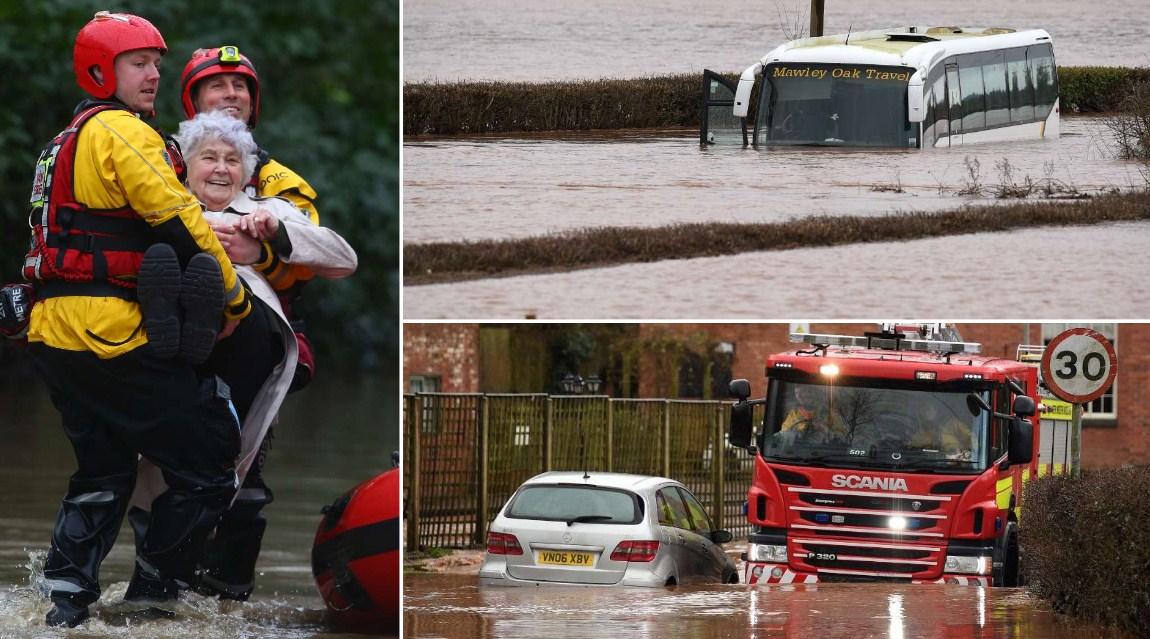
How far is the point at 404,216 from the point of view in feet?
28.0

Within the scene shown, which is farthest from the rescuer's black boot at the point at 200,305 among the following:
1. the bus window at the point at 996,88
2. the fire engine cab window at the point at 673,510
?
the fire engine cab window at the point at 673,510

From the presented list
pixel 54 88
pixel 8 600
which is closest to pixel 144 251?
pixel 8 600

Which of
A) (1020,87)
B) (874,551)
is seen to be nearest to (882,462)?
(874,551)

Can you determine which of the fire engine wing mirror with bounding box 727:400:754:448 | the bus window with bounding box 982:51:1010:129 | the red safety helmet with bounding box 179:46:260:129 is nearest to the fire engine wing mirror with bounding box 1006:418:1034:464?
the fire engine wing mirror with bounding box 727:400:754:448

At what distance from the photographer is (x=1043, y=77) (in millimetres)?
9461

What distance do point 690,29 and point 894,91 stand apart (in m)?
1.72

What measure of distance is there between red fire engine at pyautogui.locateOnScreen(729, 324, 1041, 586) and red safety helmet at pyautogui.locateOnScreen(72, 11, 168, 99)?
5512mm

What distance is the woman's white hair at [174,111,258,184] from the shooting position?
8164 mm

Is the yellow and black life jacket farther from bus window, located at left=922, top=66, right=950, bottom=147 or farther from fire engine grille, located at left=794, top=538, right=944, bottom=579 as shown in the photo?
fire engine grille, located at left=794, top=538, right=944, bottom=579

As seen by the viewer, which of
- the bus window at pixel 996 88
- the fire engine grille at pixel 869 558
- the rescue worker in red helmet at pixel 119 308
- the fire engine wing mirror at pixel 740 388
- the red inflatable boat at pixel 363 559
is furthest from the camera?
the fire engine grille at pixel 869 558

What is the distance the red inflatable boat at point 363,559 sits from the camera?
860 cm

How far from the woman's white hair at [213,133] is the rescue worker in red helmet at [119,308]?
1.03ft

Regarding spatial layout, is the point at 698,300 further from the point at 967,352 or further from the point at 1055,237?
the point at 967,352

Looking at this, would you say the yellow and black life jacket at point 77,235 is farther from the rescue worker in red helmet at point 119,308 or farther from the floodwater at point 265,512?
the floodwater at point 265,512
